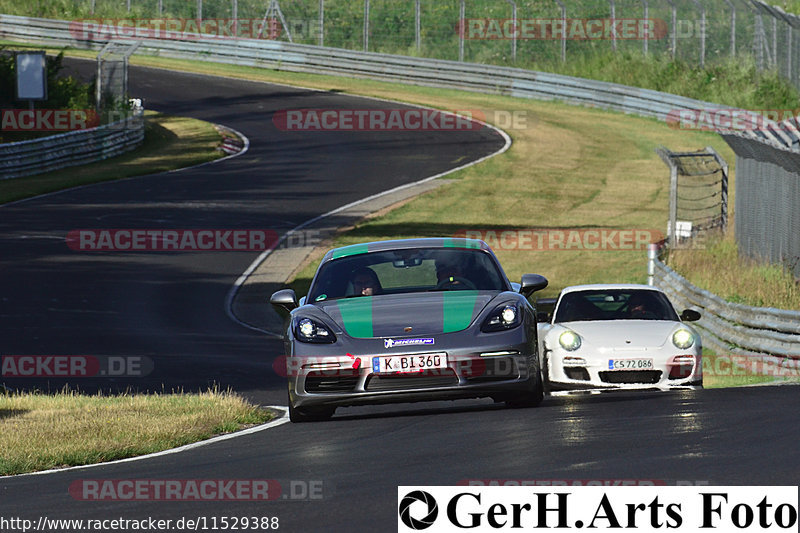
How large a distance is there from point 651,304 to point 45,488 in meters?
8.16

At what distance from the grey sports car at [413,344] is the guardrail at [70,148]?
31.1m

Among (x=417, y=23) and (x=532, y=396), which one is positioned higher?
(x=417, y=23)

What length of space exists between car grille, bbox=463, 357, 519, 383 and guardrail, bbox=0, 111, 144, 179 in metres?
32.1

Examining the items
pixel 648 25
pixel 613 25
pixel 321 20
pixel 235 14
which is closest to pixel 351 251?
pixel 648 25

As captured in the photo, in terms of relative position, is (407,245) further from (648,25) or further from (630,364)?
(648,25)

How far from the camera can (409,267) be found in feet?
40.3

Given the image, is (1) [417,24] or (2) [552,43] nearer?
(2) [552,43]

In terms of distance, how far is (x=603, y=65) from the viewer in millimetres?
57719

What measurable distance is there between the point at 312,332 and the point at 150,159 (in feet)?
115

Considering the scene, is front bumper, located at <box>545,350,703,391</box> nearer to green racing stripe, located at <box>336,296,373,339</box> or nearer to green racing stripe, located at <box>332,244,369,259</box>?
green racing stripe, located at <box>332,244,369,259</box>

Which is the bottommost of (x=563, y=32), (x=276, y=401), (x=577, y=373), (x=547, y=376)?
(x=276, y=401)

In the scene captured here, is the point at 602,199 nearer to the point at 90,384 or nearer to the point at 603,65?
the point at 603,65

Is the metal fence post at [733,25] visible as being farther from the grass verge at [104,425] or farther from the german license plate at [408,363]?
the german license plate at [408,363]

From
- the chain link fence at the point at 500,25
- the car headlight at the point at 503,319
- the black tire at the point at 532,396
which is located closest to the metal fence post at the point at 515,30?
the chain link fence at the point at 500,25
